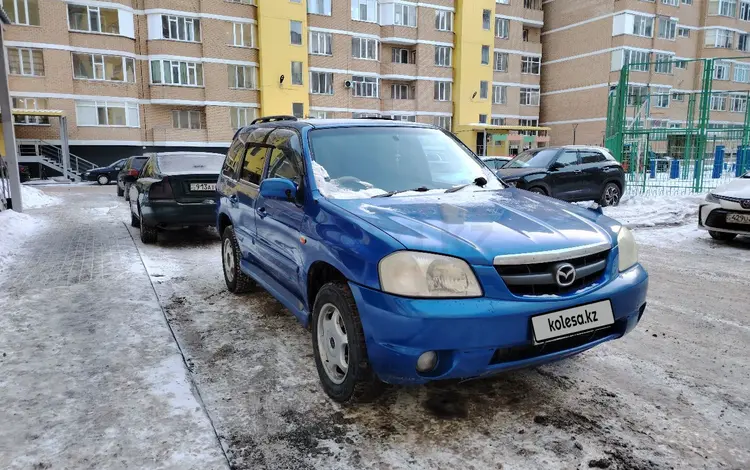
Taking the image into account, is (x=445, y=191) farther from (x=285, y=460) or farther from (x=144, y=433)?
(x=144, y=433)

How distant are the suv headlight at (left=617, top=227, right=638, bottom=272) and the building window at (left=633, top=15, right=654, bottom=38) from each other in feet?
157

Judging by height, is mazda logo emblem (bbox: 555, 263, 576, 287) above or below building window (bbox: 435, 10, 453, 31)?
Answer: below

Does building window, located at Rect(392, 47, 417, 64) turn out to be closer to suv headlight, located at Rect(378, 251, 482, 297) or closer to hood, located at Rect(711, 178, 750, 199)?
hood, located at Rect(711, 178, 750, 199)

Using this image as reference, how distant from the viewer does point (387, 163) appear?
3986mm

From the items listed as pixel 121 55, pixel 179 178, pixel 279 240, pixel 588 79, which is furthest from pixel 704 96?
pixel 588 79

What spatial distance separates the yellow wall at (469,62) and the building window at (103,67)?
25.1 meters

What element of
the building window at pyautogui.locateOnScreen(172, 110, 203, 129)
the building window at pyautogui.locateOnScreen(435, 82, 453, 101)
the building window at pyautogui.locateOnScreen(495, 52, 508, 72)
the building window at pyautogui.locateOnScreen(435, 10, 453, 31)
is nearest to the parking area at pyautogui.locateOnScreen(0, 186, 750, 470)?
the building window at pyautogui.locateOnScreen(172, 110, 203, 129)

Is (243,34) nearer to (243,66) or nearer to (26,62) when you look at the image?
(243,66)

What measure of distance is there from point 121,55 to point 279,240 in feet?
111

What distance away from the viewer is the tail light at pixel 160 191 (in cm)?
812

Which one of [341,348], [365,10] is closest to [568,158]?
[341,348]

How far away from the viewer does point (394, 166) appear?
13.1ft

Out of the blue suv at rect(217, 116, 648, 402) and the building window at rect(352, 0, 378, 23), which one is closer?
the blue suv at rect(217, 116, 648, 402)

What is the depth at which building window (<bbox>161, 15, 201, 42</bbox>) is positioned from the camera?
33188 millimetres
